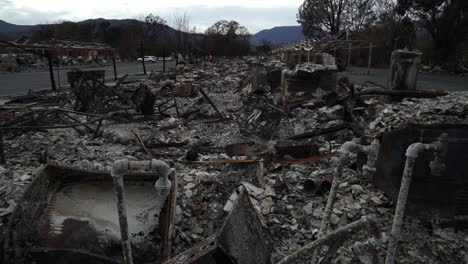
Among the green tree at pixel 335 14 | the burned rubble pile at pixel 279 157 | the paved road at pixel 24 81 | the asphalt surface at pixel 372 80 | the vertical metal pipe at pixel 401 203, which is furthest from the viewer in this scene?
the green tree at pixel 335 14

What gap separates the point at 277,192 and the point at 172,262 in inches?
90.1

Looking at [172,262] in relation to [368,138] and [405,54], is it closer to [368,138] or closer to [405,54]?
[368,138]

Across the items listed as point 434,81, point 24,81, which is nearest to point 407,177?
point 434,81

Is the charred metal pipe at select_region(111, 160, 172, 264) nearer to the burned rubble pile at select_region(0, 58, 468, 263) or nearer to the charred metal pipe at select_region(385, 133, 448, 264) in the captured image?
the burned rubble pile at select_region(0, 58, 468, 263)

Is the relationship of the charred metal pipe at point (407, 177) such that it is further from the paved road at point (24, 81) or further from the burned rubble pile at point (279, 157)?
the paved road at point (24, 81)

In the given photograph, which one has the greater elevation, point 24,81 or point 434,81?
point 434,81

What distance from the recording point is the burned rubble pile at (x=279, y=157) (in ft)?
8.95

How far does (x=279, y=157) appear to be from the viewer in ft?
15.7

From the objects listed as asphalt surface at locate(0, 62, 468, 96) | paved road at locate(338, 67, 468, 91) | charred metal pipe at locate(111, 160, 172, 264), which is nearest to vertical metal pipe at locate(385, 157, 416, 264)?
charred metal pipe at locate(111, 160, 172, 264)

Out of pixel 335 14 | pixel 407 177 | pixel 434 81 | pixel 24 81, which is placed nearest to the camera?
pixel 407 177

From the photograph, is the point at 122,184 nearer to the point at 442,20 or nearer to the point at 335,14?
the point at 442,20

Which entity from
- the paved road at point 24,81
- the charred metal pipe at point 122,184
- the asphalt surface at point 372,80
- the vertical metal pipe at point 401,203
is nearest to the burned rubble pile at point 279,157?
the vertical metal pipe at point 401,203

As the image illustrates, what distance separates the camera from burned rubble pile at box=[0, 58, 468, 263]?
2727 mm

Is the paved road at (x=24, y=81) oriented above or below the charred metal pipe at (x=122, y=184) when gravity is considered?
below
